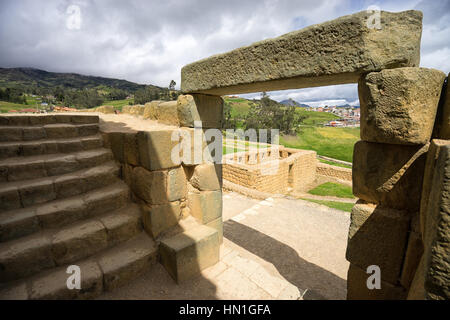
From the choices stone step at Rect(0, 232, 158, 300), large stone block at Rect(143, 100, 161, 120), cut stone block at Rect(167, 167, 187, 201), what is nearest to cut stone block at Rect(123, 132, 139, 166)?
cut stone block at Rect(167, 167, 187, 201)

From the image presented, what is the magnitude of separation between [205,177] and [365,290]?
7.46 ft

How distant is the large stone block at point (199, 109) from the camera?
121 inches

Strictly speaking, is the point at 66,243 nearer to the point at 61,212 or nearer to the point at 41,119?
the point at 61,212

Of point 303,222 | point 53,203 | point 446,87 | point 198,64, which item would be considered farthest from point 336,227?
point 53,203

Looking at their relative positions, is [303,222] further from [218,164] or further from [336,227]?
[218,164]

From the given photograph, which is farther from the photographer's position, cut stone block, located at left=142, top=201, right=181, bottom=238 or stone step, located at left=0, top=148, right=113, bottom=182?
cut stone block, located at left=142, top=201, right=181, bottom=238

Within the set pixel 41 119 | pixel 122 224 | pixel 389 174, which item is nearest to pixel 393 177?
pixel 389 174

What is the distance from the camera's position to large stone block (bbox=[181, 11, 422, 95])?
1483 millimetres

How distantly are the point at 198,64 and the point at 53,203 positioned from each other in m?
2.63

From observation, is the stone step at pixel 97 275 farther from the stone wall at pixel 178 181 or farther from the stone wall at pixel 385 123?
the stone wall at pixel 385 123

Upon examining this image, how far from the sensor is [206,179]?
10.5 feet

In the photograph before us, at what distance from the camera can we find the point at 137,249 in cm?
271

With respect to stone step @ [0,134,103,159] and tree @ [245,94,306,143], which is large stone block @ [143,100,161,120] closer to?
stone step @ [0,134,103,159]
